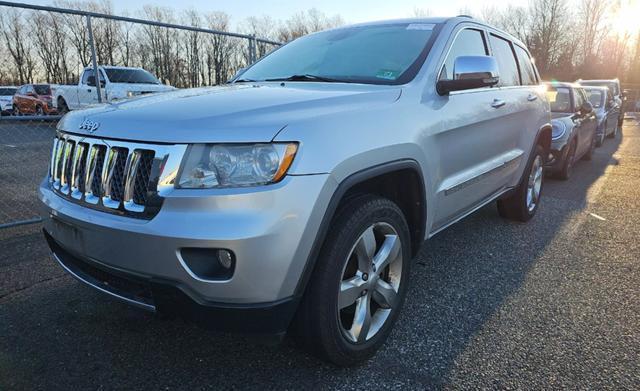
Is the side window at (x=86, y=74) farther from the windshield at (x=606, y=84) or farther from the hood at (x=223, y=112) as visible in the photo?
the windshield at (x=606, y=84)

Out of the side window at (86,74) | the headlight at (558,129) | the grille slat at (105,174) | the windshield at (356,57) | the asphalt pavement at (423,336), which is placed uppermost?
the side window at (86,74)

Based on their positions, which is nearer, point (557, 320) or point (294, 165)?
point (294, 165)

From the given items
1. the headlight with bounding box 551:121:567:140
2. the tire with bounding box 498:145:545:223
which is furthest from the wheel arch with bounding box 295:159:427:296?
the headlight with bounding box 551:121:567:140

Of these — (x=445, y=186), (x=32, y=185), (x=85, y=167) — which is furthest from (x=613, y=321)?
(x=32, y=185)

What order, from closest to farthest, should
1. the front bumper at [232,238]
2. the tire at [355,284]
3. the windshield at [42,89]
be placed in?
the front bumper at [232,238], the tire at [355,284], the windshield at [42,89]

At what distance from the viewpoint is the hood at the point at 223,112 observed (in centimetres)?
177

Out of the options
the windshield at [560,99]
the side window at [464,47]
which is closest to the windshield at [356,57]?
the side window at [464,47]

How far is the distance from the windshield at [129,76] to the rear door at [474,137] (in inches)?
462

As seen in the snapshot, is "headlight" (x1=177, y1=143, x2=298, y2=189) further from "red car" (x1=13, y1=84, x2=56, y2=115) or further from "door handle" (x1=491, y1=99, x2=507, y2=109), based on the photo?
"red car" (x1=13, y1=84, x2=56, y2=115)

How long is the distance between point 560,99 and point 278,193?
24.8 feet

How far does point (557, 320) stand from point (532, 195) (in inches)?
94.4

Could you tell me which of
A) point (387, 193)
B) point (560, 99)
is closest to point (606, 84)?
point (560, 99)

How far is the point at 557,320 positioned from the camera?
2.70m

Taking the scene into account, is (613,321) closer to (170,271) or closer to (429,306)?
(429,306)
